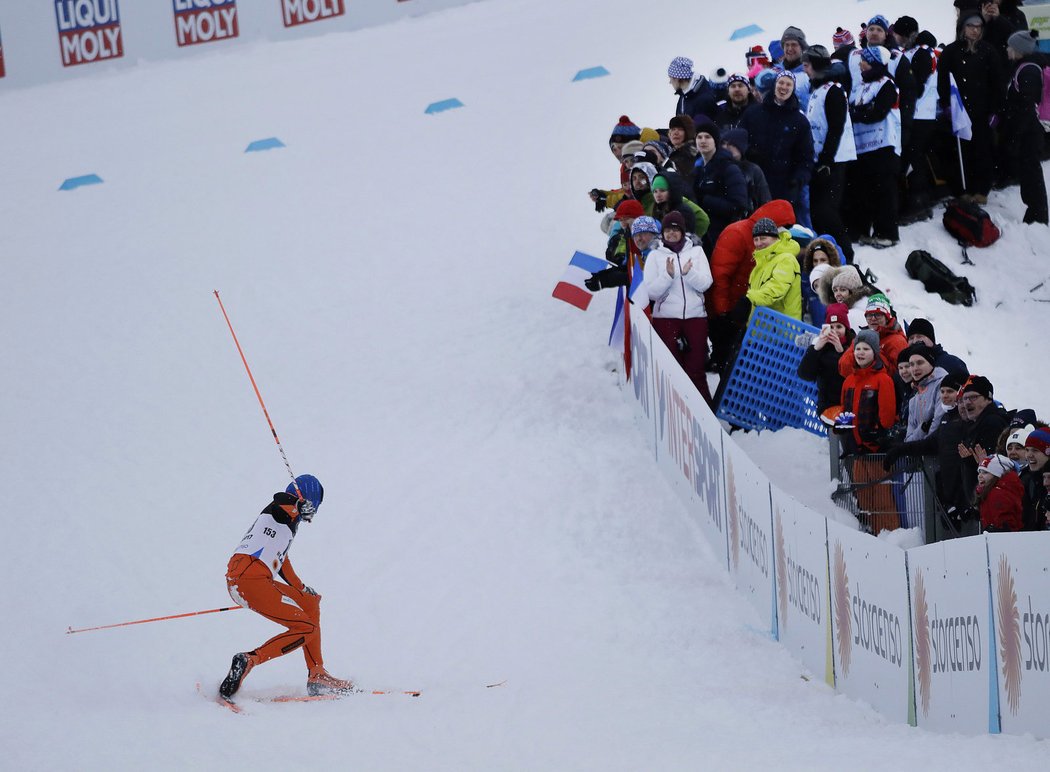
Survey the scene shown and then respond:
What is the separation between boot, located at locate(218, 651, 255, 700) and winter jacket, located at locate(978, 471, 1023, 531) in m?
3.65

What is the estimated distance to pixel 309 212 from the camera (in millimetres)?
14734

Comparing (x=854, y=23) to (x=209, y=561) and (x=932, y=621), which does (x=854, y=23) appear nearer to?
(x=209, y=561)

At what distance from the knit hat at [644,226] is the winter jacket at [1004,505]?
3784 mm

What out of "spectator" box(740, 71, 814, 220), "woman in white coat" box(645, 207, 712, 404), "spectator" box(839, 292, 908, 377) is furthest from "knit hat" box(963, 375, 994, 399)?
"spectator" box(740, 71, 814, 220)

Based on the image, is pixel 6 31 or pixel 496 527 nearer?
pixel 496 527

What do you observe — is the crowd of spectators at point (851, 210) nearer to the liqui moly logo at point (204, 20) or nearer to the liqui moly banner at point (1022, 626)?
the liqui moly banner at point (1022, 626)

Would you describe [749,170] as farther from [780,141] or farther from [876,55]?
[876,55]

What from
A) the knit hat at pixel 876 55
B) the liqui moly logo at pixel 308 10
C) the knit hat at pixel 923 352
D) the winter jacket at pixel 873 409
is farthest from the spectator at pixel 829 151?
the liqui moly logo at pixel 308 10

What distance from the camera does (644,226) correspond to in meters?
9.88

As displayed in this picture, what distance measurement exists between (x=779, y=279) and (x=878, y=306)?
92cm

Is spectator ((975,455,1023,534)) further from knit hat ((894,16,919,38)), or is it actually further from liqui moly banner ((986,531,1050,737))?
knit hat ((894,16,919,38))

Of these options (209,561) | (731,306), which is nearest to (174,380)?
(209,561)

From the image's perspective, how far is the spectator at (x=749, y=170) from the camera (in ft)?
35.1

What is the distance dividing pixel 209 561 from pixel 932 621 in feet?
17.3
